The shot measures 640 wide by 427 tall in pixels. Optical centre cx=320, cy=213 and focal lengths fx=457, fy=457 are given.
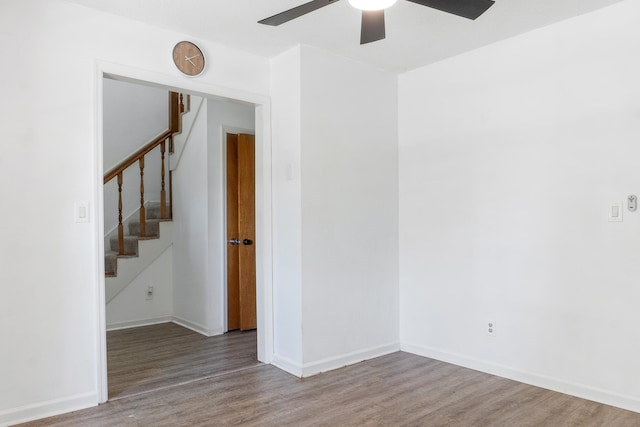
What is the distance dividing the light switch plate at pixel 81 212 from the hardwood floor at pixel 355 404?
3.70 ft

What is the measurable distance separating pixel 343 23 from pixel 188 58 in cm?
109

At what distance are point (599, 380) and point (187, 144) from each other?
430 centimetres

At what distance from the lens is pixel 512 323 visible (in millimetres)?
3215

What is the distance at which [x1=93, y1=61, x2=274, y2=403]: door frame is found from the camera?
279 centimetres

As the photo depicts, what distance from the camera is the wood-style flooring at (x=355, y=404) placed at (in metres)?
2.56

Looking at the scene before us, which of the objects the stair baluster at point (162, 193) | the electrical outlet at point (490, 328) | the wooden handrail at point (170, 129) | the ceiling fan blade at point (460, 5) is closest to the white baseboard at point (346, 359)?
the electrical outlet at point (490, 328)

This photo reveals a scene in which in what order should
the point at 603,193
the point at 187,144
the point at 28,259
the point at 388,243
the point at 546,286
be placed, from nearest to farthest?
the point at 28,259 < the point at 603,193 < the point at 546,286 < the point at 388,243 < the point at 187,144

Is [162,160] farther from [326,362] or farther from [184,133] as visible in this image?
[326,362]

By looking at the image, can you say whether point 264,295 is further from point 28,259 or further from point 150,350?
point 28,259

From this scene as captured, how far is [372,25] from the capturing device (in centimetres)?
238

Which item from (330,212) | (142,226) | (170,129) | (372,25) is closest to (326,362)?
(330,212)

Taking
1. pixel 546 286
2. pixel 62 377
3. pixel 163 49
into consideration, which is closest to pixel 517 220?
pixel 546 286

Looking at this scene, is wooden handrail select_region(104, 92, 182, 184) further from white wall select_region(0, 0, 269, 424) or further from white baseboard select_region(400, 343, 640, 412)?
white baseboard select_region(400, 343, 640, 412)

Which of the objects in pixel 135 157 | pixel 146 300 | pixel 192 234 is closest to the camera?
pixel 192 234
